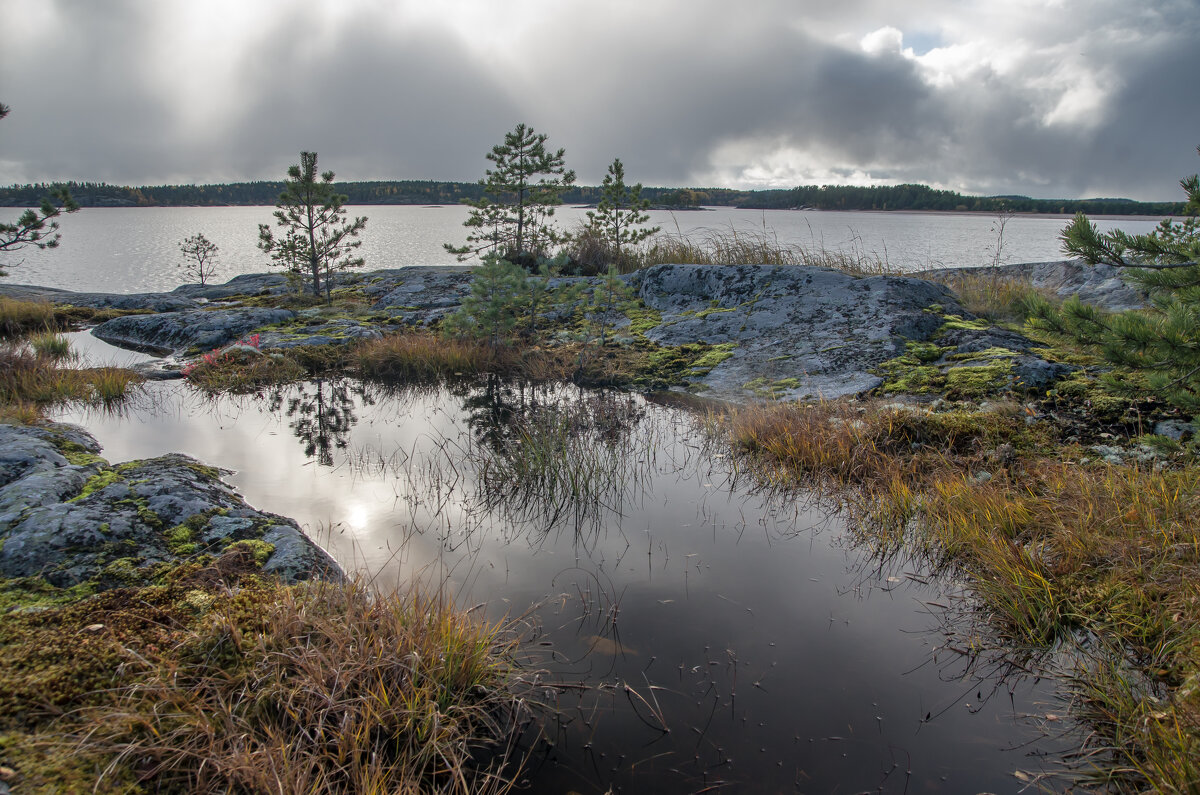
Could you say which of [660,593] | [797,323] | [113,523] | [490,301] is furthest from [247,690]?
[797,323]

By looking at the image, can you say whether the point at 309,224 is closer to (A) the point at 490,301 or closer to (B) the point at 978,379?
(A) the point at 490,301

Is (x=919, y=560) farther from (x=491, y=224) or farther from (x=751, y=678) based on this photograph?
(x=491, y=224)

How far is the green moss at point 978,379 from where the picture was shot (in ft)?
22.2

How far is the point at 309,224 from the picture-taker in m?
13.7

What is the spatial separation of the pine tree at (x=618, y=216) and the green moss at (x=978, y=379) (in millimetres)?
9161

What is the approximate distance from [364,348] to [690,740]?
30.0ft

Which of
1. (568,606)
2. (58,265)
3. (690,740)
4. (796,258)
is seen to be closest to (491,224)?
(796,258)

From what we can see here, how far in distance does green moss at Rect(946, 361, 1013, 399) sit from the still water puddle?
3.04 m

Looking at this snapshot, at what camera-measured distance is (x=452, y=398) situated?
838 centimetres

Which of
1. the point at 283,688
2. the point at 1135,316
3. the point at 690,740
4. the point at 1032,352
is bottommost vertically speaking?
the point at 690,740

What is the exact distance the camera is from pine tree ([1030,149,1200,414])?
3.77 m

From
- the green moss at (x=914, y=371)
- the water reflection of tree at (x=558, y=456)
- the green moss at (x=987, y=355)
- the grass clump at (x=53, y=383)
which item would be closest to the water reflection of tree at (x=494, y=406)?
the water reflection of tree at (x=558, y=456)

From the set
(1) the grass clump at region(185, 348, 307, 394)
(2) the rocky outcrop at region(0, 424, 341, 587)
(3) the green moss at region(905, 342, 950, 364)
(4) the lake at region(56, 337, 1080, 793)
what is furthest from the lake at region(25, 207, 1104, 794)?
(3) the green moss at region(905, 342, 950, 364)

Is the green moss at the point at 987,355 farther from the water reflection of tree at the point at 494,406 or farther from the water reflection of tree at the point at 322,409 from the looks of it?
the water reflection of tree at the point at 322,409
